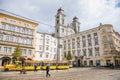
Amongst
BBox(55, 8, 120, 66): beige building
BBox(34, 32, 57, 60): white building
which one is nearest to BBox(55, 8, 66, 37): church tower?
BBox(55, 8, 120, 66): beige building

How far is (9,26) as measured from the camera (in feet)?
135

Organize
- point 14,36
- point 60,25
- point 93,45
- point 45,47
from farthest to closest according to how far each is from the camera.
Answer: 1. point 60,25
2. point 45,47
3. point 93,45
4. point 14,36

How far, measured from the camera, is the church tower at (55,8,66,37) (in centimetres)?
6544

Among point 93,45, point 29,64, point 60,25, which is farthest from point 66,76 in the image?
point 60,25

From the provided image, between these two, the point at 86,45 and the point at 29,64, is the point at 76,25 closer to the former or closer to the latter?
the point at 86,45

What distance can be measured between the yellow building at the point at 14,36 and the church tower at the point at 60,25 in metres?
19.6

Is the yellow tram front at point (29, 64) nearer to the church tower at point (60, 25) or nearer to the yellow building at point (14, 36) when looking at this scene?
the yellow building at point (14, 36)

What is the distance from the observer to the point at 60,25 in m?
66.1

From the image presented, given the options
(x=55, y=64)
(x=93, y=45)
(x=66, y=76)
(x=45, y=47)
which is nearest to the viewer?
(x=66, y=76)

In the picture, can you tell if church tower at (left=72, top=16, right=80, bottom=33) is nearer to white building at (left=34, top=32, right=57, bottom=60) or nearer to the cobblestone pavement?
white building at (left=34, top=32, right=57, bottom=60)

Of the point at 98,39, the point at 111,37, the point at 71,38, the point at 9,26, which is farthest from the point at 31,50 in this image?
the point at 111,37

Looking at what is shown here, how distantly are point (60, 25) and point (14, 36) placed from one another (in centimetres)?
2958

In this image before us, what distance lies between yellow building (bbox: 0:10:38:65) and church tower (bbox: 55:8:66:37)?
770 inches

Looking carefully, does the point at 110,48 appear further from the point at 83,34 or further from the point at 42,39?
the point at 42,39
